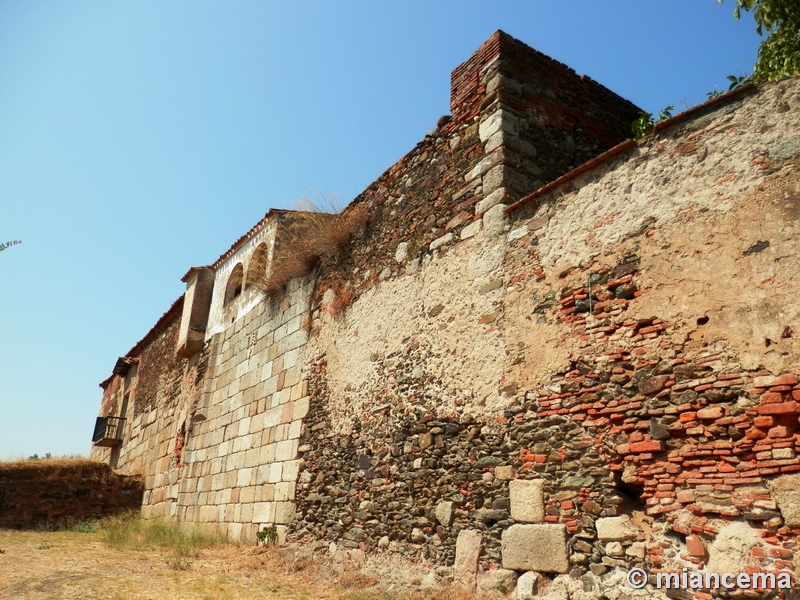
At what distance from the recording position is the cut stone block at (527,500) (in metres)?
4.62

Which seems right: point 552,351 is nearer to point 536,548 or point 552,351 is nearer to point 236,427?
point 536,548

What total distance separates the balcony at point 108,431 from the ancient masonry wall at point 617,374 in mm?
12143

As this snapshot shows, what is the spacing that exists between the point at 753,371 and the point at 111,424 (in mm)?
16527

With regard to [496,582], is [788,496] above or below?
above

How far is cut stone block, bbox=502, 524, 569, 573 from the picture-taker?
4.35 m

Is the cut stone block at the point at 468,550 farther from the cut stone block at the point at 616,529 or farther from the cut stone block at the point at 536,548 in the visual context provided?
the cut stone block at the point at 616,529

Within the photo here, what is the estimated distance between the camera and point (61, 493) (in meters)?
12.5

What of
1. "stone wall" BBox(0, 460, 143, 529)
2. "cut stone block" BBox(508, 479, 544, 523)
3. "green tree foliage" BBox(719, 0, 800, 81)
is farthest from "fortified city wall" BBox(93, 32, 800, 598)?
"stone wall" BBox(0, 460, 143, 529)

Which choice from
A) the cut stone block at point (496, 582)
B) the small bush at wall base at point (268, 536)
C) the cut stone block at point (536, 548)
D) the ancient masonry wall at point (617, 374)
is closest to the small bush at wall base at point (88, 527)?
the small bush at wall base at point (268, 536)

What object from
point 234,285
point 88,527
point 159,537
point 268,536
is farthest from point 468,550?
point 88,527

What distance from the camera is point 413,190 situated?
23.3 feet

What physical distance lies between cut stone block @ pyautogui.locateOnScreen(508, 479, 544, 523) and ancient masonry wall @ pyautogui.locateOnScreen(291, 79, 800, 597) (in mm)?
15

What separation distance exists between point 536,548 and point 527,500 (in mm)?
347

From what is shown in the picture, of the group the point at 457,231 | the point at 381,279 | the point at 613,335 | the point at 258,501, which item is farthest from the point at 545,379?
the point at 258,501
